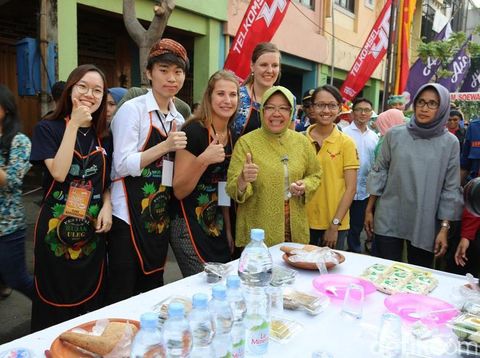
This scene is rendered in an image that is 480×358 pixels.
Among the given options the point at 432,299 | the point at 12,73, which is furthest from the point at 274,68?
the point at 12,73

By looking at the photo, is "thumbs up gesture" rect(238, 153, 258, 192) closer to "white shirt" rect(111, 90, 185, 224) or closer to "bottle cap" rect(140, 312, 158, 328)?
"white shirt" rect(111, 90, 185, 224)

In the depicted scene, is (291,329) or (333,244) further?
(333,244)

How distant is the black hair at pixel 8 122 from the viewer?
96.3 inches

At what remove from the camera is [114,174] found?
7.36 feet

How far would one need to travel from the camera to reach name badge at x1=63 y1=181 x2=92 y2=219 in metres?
2.05

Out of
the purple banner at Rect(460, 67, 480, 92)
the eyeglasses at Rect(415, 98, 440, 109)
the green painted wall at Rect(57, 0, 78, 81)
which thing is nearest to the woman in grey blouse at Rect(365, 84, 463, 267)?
the eyeglasses at Rect(415, 98, 440, 109)

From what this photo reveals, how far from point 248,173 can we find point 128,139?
0.68m

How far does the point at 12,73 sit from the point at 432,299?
25.0 ft

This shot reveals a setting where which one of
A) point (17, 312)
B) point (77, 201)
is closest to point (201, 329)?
point (77, 201)

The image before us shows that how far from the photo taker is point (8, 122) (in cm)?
252

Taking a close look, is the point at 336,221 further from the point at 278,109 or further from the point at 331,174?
the point at 278,109

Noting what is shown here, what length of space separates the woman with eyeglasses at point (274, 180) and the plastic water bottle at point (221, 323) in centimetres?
118

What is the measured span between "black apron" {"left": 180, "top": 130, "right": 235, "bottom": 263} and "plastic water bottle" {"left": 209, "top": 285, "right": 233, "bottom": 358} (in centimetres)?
120

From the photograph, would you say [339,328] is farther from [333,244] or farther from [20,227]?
[20,227]
